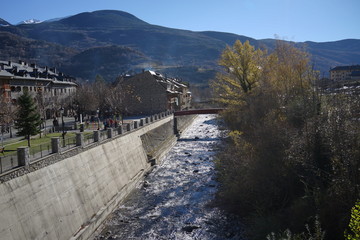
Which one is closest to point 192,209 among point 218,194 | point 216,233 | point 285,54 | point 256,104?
point 218,194

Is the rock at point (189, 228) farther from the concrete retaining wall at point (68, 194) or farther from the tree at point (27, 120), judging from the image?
the tree at point (27, 120)

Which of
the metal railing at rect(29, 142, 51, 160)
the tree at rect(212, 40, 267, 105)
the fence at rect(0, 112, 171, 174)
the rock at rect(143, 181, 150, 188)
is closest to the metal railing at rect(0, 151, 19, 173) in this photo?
the fence at rect(0, 112, 171, 174)

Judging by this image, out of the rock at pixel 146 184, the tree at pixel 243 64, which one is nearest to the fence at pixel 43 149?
the rock at pixel 146 184

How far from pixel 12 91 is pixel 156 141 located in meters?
25.9

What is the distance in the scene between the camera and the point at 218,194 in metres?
20.7

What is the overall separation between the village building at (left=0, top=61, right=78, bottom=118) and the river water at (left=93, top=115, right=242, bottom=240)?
2521 centimetres

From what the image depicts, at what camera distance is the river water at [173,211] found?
16656mm

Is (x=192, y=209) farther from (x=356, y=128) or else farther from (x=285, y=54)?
(x=285, y=54)

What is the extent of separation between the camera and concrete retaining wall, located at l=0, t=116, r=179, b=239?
1248 centimetres

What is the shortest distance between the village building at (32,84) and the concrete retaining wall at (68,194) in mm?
23861

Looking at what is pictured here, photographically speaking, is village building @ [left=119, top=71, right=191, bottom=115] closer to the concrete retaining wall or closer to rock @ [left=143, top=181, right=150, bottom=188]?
the concrete retaining wall

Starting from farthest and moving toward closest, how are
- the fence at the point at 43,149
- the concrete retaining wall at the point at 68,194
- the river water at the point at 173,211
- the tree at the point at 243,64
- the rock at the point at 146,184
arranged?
1. the tree at the point at 243,64
2. the rock at the point at 146,184
3. the river water at the point at 173,211
4. the fence at the point at 43,149
5. the concrete retaining wall at the point at 68,194

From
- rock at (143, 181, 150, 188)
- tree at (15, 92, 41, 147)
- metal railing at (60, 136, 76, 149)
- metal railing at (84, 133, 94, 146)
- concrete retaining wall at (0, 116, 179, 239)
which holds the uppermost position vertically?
tree at (15, 92, 41, 147)

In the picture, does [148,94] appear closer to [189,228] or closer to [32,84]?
[32,84]
